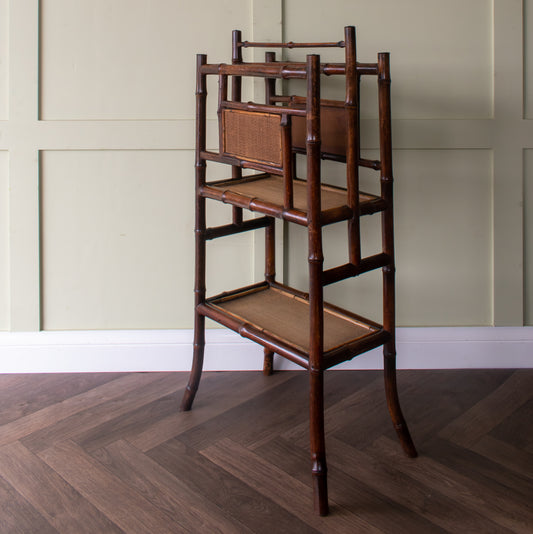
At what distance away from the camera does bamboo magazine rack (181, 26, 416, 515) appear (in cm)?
165

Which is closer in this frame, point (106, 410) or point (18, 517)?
point (18, 517)

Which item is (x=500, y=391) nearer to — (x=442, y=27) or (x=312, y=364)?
(x=312, y=364)

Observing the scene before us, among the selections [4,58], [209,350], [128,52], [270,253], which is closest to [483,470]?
[270,253]

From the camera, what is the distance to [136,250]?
247cm

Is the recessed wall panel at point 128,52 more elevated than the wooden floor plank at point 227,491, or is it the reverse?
the recessed wall panel at point 128,52

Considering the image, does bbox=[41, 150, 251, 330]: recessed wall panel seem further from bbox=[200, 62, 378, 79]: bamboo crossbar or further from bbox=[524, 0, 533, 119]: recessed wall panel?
bbox=[524, 0, 533, 119]: recessed wall panel

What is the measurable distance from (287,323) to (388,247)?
1.21ft

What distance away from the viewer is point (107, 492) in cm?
179

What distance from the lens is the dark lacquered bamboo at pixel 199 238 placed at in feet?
6.41

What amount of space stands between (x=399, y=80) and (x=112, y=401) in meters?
1.52

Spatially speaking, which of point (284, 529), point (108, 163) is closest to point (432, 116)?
point (108, 163)

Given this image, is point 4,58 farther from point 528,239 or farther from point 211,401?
point 528,239

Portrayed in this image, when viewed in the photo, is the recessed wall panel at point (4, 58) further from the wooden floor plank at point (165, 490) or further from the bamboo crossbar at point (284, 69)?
the wooden floor plank at point (165, 490)

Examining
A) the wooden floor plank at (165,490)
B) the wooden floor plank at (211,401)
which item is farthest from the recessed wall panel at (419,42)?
the wooden floor plank at (165,490)
